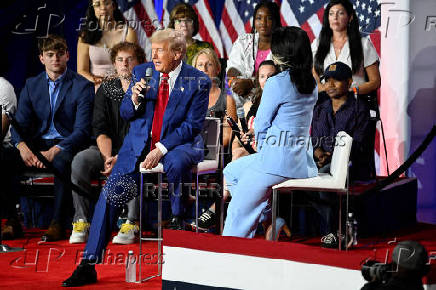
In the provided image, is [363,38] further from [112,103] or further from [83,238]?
[83,238]

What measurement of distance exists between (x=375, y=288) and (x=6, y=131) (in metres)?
4.46

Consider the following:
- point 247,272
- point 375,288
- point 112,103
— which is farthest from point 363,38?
point 375,288

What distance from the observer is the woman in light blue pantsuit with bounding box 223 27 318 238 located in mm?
4711

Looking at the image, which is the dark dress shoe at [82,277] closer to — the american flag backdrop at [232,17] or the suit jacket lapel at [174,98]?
the suit jacket lapel at [174,98]

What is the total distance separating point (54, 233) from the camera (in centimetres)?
650

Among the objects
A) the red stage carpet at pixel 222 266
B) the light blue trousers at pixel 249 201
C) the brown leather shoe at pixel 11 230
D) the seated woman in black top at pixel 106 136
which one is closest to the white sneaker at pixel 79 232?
the seated woman in black top at pixel 106 136

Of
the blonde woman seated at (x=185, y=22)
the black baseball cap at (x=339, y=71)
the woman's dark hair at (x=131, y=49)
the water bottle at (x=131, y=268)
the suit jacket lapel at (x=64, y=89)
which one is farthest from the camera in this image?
the blonde woman seated at (x=185, y=22)

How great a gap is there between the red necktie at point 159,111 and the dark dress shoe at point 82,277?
0.95 m

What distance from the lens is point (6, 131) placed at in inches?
276

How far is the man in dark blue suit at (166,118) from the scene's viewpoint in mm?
5180

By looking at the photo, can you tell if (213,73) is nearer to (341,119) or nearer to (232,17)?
(341,119)

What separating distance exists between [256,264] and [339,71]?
8.39ft

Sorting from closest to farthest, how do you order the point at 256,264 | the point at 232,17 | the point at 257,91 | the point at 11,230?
the point at 256,264 < the point at 257,91 < the point at 11,230 < the point at 232,17

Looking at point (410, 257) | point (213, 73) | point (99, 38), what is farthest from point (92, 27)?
point (410, 257)
